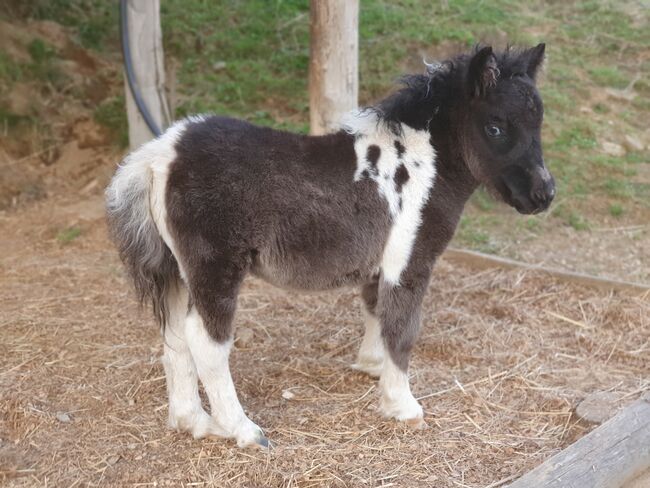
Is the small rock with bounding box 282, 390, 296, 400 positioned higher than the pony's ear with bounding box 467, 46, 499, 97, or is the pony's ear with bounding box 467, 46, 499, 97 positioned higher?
the pony's ear with bounding box 467, 46, 499, 97

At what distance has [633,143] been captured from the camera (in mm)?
7617

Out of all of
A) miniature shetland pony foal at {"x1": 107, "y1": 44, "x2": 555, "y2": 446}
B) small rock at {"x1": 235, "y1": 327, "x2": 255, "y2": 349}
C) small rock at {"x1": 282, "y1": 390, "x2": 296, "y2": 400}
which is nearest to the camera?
miniature shetland pony foal at {"x1": 107, "y1": 44, "x2": 555, "y2": 446}

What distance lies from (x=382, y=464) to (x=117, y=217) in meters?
1.80

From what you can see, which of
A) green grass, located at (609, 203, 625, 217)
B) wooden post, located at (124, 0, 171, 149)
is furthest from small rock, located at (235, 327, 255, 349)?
green grass, located at (609, 203, 625, 217)

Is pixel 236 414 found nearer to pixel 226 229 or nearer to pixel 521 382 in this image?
pixel 226 229

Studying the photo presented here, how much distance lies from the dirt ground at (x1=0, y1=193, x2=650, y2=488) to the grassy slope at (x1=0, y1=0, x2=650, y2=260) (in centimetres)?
161

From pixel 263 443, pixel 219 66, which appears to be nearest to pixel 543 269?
pixel 263 443

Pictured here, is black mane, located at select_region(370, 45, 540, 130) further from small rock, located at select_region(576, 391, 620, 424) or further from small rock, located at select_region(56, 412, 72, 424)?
small rock, located at select_region(56, 412, 72, 424)

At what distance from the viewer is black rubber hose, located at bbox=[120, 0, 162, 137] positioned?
591 centimetres

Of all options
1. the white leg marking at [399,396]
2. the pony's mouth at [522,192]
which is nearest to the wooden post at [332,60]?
the pony's mouth at [522,192]

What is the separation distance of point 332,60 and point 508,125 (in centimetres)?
207

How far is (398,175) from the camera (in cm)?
371

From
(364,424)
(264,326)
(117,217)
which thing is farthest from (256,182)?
(264,326)

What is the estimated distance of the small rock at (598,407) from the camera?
13.0 ft
